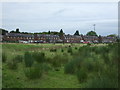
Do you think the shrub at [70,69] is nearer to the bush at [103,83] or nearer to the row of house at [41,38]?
the bush at [103,83]

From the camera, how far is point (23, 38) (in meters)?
82.4

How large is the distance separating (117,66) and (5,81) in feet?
12.4

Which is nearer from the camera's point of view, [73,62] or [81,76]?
[81,76]

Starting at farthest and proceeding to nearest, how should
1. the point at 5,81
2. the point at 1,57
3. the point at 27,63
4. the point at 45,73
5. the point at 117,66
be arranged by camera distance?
1. the point at 1,57
2. the point at 27,63
3. the point at 45,73
4. the point at 5,81
5. the point at 117,66

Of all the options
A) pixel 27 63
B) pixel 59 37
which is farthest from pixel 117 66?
pixel 59 37

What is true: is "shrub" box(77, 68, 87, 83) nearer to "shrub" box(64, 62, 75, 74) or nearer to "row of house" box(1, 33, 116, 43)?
"shrub" box(64, 62, 75, 74)

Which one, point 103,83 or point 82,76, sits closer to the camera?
point 103,83

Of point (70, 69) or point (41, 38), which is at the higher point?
point (41, 38)

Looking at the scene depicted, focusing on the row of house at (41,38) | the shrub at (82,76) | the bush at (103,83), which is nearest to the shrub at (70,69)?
the shrub at (82,76)

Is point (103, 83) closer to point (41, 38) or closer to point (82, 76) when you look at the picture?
point (82, 76)

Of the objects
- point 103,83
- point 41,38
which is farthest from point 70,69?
point 41,38

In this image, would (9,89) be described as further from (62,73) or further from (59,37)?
(59,37)

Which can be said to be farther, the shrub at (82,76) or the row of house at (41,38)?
the row of house at (41,38)

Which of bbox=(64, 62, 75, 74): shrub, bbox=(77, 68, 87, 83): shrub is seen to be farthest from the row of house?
bbox=(77, 68, 87, 83): shrub
